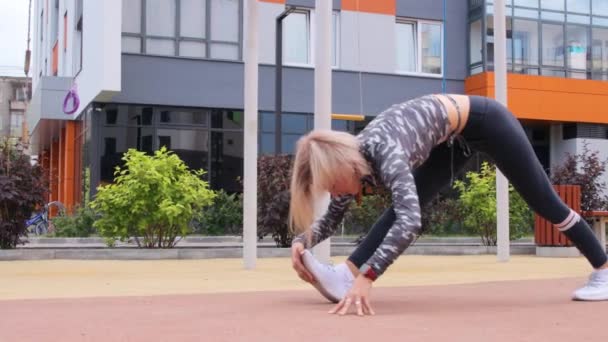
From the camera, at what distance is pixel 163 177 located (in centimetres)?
1181

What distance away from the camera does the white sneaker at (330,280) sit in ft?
15.3

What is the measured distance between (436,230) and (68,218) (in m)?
8.29

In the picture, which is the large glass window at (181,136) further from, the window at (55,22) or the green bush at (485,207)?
the window at (55,22)

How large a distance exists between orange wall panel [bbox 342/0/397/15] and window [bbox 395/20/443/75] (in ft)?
2.29

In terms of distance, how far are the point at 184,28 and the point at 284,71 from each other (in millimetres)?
3213

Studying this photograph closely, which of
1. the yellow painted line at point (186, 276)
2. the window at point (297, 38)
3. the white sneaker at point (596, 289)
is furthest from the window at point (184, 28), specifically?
the white sneaker at point (596, 289)

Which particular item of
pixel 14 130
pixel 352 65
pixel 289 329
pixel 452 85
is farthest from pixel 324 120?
pixel 14 130

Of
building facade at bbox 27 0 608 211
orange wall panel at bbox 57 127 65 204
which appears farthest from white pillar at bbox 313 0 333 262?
orange wall panel at bbox 57 127 65 204

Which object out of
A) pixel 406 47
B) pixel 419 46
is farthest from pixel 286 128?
pixel 419 46

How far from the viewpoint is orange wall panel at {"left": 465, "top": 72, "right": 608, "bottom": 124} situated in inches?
1020

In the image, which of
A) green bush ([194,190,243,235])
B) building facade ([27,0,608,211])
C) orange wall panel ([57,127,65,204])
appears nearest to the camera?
green bush ([194,190,243,235])

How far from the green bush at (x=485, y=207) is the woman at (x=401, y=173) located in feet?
29.6

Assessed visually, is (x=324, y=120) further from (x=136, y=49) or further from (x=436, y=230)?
(x=136, y=49)

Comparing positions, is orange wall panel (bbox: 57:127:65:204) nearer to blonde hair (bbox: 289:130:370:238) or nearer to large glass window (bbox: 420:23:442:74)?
large glass window (bbox: 420:23:442:74)
